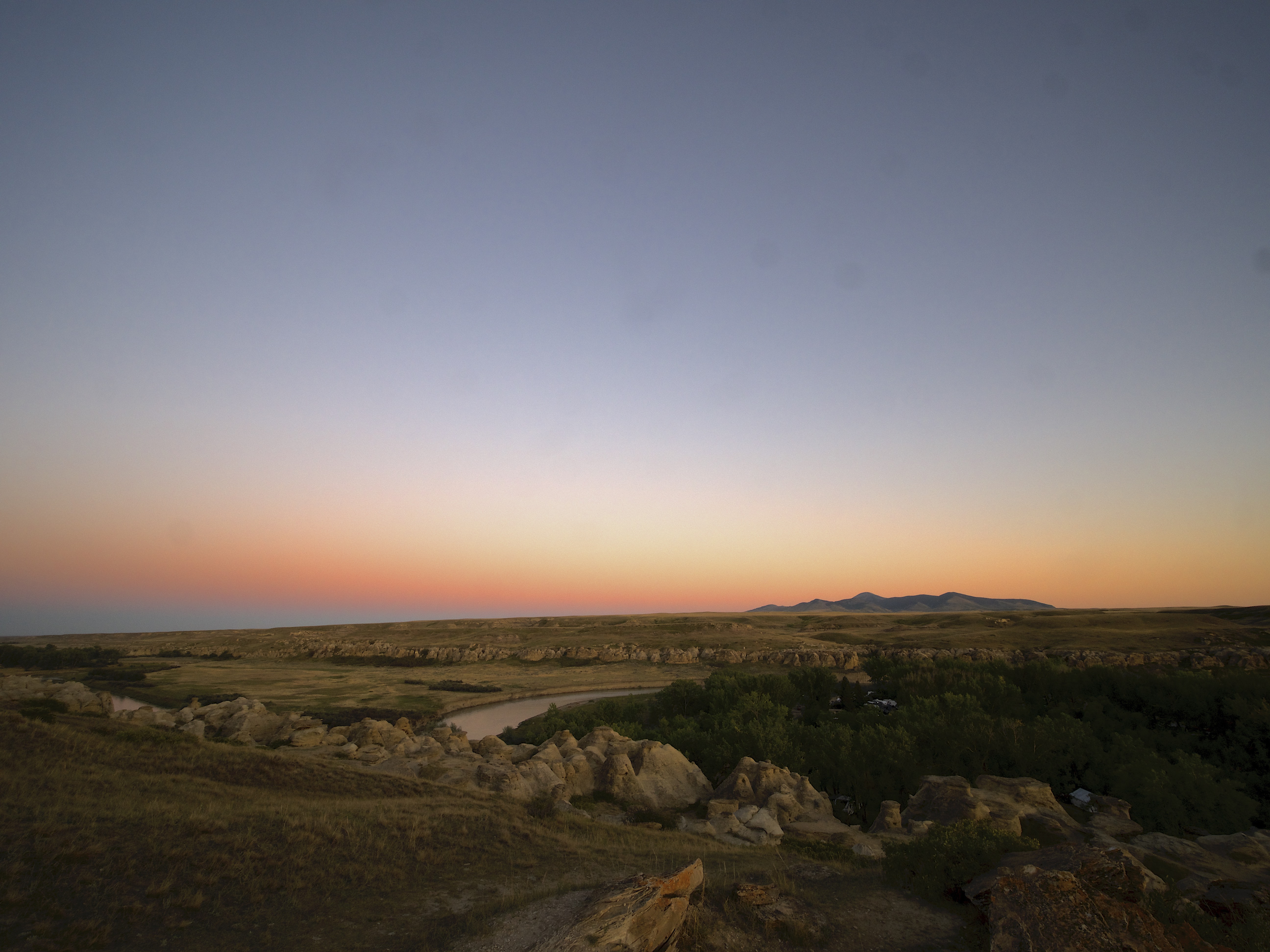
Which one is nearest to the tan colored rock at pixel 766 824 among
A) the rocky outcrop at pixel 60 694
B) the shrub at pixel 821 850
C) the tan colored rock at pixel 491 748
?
the shrub at pixel 821 850

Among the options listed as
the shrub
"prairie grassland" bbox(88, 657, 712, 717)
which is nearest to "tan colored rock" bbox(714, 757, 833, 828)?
the shrub

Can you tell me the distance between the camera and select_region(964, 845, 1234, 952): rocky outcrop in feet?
28.8

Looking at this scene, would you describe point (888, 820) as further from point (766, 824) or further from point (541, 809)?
point (541, 809)

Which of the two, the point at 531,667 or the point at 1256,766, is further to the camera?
the point at 531,667

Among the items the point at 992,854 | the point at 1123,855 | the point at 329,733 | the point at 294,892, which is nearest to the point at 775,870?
the point at 992,854

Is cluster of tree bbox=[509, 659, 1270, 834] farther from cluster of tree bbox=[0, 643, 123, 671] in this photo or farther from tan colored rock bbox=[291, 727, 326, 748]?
cluster of tree bbox=[0, 643, 123, 671]

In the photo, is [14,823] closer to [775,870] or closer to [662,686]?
[775,870]

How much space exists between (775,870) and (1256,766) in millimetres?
25500

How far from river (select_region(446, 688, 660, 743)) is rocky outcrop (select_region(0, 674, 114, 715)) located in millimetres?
20042

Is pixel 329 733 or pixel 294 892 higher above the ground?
pixel 294 892

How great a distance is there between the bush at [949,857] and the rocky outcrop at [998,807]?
6.69ft

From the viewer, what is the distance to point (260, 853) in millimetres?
13680

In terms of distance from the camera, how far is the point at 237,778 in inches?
806

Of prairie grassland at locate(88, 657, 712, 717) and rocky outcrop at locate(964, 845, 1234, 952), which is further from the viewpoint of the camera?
prairie grassland at locate(88, 657, 712, 717)
